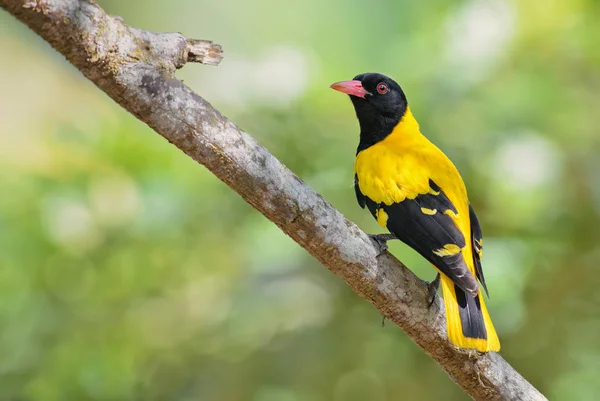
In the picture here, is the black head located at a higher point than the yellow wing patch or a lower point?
higher

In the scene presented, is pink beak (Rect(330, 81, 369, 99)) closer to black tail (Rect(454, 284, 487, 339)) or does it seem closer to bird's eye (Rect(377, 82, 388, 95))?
bird's eye (Rect(377, 82, 388, 95))

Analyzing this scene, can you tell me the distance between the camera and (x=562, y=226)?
4.15 meters

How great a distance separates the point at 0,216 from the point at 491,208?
290 centimetres

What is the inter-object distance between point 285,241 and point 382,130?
1140 mm

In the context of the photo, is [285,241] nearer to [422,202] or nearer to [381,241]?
[422,202]

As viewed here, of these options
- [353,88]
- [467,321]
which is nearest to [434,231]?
[467,321]

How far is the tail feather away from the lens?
2477 millimetres

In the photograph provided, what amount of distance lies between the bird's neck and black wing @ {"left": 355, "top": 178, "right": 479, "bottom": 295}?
621 mm

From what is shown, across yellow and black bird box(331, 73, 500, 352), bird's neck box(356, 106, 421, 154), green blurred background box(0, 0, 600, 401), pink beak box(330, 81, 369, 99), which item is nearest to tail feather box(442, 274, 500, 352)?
yellow and black bird box(331, 73, 500, 352)

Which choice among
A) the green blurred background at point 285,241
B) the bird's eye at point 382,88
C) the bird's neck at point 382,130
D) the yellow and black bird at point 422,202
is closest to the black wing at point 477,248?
the yellow and black bird at point 422,202

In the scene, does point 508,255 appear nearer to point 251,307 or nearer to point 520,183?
point 520,183

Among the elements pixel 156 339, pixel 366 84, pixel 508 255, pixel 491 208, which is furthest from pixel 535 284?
pixel 156 339

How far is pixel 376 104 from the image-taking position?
3555 millimetres

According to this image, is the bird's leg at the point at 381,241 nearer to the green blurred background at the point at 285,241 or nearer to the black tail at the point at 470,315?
the black tail at the point at 470,315
